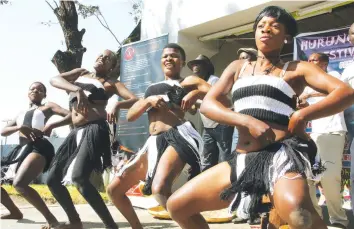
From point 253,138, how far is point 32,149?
3.38 m

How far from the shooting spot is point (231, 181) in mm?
2439

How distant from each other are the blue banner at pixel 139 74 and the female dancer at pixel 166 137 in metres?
3.23

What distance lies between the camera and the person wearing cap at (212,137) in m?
5.65

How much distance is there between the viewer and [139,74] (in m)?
7.84

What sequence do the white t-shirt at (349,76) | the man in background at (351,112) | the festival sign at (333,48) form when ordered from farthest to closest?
the festival sign at (333,48) < the white t-shirt at (349,76) < the man in background at (351,112)

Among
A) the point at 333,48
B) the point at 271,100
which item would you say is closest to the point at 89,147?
the point at 271,100

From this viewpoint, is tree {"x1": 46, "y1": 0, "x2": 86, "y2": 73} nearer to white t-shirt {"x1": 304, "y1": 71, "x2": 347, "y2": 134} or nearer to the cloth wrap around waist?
the cloth wrap around waist

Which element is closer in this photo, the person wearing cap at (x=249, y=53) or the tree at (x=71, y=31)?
the person wearing cap at (x=249, y=53)

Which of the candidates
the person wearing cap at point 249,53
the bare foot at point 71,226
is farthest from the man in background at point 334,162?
the bare foot at point 71,226

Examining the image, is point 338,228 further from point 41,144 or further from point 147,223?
point 41,144

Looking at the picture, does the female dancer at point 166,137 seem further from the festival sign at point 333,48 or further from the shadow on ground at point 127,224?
the festival sign at point 333,48

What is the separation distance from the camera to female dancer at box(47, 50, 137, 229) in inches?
Answer: 167

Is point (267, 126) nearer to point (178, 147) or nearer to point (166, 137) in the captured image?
point (178, 147)

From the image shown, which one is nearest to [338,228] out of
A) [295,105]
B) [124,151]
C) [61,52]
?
[295,105]
